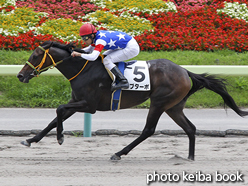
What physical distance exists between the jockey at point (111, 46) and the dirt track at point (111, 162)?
984mm

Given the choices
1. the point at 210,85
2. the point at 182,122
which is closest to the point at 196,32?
the point at 210,85

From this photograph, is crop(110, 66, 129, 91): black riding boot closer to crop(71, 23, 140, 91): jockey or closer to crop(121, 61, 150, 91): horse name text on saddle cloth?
crop(71, 23, 140, 91): jockey

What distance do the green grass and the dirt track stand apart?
89.3 inches

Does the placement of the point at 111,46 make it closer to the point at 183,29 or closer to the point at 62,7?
the point at 183,29

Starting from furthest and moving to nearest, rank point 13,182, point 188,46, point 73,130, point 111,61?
point 188,46 < point 73,130 < point 111,61 < point 13,182

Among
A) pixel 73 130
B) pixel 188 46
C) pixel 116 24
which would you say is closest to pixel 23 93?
pixel 73 130

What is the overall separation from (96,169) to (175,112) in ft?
4.70

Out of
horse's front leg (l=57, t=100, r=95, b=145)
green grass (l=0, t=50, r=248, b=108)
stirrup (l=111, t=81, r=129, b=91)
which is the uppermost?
stirrup (l=111, t=81, r=129, b=91)

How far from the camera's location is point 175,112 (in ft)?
17.2

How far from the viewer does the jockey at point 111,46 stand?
4808 millimetres

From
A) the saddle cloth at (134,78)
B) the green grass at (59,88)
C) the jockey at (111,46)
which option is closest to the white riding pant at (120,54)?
the jockey at (111,46)

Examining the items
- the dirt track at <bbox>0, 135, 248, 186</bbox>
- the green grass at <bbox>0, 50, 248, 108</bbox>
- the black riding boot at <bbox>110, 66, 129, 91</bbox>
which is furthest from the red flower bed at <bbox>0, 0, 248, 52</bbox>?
the black riding boot at <bbox>110, 66, 129, 91</bbox>

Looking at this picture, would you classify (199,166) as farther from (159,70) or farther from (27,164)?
(27,164)

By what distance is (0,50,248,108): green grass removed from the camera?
8.28 metres
